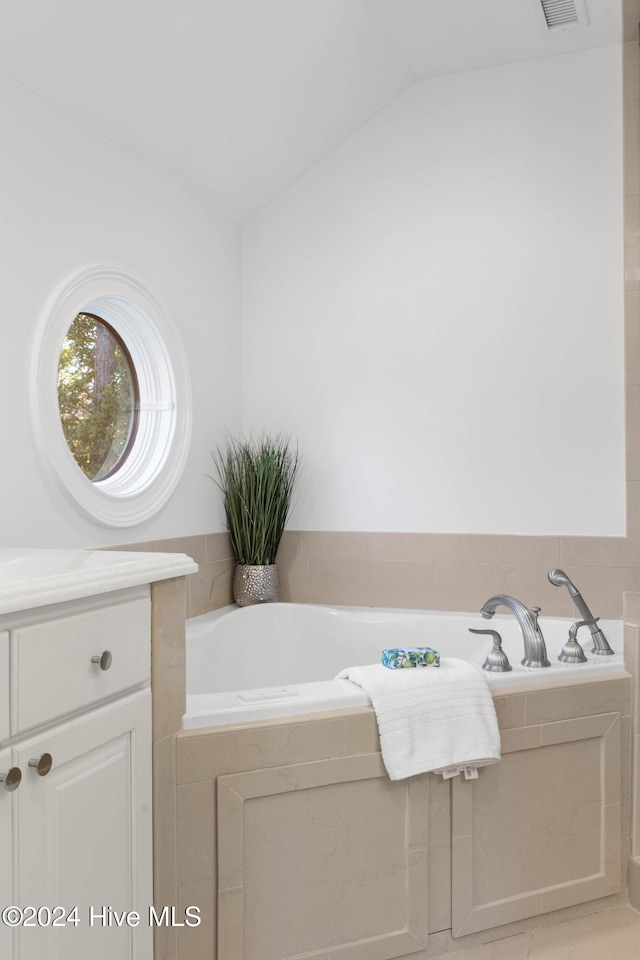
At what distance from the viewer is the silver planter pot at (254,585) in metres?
3.23

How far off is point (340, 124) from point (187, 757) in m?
2.55

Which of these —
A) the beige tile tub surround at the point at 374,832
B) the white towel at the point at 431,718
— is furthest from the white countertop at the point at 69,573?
the white towel at the point at 431,718

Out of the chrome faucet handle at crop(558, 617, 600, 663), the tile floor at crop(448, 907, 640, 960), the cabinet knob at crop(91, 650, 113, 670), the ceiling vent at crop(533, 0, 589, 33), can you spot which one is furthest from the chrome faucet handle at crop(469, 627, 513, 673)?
the ceiling vent at crop(533, 0, 589, 33)

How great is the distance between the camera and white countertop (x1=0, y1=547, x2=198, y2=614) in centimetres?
127

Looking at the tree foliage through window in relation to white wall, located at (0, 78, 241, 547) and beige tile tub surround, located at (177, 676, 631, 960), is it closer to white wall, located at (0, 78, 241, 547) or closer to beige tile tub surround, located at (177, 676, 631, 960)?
white wall, located at (0, 78, 241, 547)

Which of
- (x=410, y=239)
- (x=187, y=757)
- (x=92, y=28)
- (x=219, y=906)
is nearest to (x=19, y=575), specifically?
(x=187, y=757)

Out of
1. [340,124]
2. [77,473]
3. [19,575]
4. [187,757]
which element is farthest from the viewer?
[340,124]

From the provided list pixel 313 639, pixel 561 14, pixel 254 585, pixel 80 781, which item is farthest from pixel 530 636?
pixel 561 14

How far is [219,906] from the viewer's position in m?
1.81

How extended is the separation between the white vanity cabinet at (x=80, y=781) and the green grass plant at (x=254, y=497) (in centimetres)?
154

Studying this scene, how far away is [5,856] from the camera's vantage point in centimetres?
125

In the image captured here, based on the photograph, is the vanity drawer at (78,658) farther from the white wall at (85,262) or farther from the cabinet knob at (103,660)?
the white wall at (85,262)

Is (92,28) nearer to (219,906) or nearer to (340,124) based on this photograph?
(340,124)

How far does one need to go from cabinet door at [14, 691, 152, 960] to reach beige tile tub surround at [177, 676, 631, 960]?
155 mm
